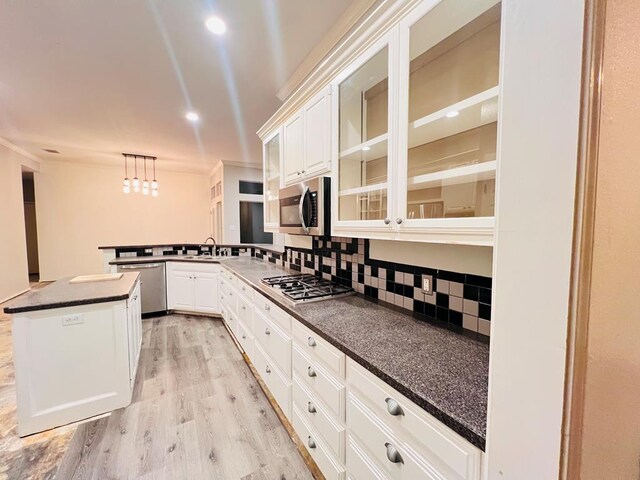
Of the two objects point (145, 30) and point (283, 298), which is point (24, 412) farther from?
point (145, 30)

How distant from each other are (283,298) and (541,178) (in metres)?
1.56

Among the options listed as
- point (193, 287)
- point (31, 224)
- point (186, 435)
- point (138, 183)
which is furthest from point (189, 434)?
point (31, 224)

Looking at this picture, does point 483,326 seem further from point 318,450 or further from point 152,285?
point 152,285

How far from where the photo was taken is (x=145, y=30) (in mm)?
1883

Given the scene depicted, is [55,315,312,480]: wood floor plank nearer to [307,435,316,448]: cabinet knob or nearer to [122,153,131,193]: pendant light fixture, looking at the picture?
[307,435,316,448]: cabinet knob

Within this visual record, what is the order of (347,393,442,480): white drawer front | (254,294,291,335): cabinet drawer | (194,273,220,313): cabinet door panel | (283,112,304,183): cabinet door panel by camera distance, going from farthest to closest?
(194,273,220,313): cabinet door panel < (283,112,304,183): cabinet door panel < (254,294,291,335): cabinet drawer < (347,393,442,480): white drawer front

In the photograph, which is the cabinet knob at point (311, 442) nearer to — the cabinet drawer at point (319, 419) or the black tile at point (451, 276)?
the cabinet drawer at point (319, 419)

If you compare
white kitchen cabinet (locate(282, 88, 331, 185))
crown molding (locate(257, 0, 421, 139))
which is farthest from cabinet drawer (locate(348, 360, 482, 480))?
crown molding (locate(257, 0, 421, 139))

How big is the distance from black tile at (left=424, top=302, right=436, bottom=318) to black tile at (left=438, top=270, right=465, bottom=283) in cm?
17

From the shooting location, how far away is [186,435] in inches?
70.7

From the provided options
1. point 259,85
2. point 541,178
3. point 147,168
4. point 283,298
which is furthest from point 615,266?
point 147,168

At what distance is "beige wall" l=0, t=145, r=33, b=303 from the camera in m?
4.47

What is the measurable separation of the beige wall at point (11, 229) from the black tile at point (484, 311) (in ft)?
21.8

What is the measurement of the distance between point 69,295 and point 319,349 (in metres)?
1.90
